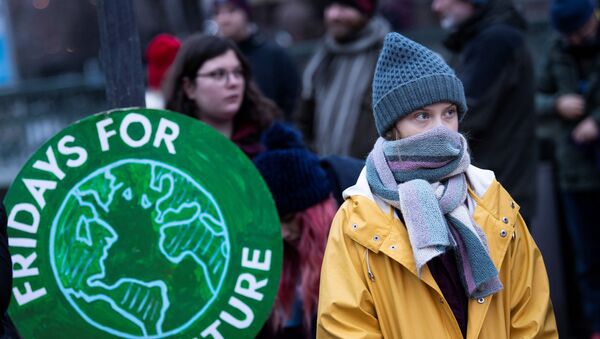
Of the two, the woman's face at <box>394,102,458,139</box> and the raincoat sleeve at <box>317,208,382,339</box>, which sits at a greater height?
the woman's face at <box>394,102,458,139</box>

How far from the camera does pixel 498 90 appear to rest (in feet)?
18.3

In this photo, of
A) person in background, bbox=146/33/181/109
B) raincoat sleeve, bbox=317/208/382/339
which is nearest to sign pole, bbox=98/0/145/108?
raincoat sleeve, bbox=317/208/382/339

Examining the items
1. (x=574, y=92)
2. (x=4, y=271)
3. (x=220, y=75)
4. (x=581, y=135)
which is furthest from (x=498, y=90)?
(x=4, y=271)

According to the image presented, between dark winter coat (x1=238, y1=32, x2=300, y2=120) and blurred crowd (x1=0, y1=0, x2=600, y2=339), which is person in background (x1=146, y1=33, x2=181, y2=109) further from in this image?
dark winter coat (x1=238, y1=32, x2=300, y2=120)

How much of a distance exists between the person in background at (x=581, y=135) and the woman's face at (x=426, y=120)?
2.96 metres

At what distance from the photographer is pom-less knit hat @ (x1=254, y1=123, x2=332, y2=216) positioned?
4.21 metres

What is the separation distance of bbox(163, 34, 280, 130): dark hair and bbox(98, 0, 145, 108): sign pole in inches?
36.3

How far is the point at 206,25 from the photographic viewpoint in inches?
532

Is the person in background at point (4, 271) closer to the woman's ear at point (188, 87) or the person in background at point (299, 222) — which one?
the person in background at point (299, 222)

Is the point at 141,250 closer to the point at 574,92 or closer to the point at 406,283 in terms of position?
the point at 406,283

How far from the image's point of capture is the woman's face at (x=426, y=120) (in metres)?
3.31

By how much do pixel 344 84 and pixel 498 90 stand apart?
3.22ft

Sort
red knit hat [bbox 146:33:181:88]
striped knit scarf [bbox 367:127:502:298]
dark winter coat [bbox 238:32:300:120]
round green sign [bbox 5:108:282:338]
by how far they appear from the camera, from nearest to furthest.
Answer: striped knit scarf [bbox 367:127:502:298]
round green sign [bbox 5:108:282:338]
red knit hat [bbox 146:33:181:88]
dark winter coat [bbox 238:32:300:120]

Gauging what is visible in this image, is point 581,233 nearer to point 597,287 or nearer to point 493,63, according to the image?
point 597,287
